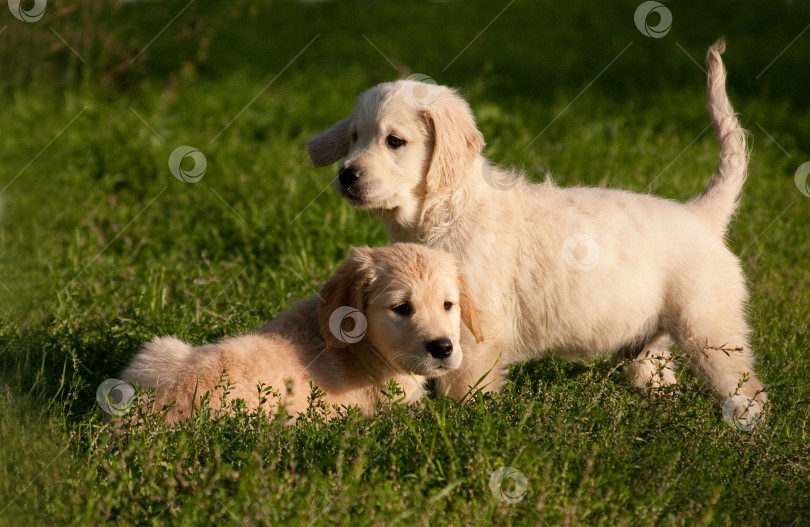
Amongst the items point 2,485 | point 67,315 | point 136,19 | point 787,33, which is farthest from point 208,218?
point 787,33

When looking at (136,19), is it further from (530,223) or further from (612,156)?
(530,223)

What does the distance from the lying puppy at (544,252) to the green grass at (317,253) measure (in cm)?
25

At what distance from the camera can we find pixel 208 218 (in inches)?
281

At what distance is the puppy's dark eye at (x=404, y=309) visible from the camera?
4168 mm

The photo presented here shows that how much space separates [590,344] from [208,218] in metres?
3.66

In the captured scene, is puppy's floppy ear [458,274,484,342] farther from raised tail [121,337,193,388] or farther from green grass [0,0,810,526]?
raised tail [121,337,193,388]

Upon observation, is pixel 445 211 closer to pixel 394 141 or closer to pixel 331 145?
pixel 394 141

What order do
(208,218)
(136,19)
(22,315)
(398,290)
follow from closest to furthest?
1. (398,290)
2. (22,315)
3. (208,218)
4. (136,19)

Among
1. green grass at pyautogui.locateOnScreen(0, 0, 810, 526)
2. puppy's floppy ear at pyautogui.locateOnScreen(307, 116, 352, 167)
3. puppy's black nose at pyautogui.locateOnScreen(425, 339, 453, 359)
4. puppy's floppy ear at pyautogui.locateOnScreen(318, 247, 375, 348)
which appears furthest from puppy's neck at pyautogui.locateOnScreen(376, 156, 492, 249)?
green grass at pyautogui.locateOnScreen(0, 0, 810, 526)

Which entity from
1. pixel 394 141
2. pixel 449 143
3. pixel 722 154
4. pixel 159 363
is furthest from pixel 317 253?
pixel 722 154

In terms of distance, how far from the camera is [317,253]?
6469mm

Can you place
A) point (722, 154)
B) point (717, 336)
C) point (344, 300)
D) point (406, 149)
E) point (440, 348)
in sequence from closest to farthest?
point (440, 348) → point (344, 300) → point (717, 336) → point (406, 149) → point (722, 154)

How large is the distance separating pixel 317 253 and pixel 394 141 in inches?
77.8

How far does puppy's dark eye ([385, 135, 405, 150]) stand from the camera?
15.3ft
